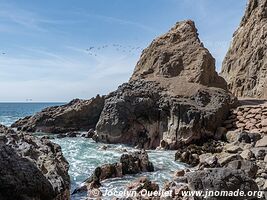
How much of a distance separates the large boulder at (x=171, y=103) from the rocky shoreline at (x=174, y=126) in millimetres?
76

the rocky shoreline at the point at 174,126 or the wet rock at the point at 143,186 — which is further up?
the rocky shoreline at the point at 174,126

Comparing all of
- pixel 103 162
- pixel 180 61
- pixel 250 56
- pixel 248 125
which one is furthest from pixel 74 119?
pixel 250 56

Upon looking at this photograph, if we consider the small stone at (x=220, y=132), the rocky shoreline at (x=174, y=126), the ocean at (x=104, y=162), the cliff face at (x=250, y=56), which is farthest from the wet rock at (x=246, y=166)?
the cliff face at (x=250, y=56)

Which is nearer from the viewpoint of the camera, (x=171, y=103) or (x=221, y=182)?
(x=221, y=182)

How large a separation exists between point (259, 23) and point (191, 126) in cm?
2715

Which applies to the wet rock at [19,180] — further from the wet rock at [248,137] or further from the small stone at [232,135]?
the small stone at [232,135]

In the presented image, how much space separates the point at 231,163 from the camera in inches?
527

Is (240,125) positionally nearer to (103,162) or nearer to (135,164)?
(103,162)

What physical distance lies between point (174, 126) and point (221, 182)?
14559 mm

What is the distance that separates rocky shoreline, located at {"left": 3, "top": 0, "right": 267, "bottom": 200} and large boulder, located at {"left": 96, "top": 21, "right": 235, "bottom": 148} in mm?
76

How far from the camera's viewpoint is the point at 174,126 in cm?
2423

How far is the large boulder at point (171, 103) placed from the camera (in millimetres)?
24312

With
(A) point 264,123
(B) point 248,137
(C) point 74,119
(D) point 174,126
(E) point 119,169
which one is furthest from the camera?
(C) point 74,119

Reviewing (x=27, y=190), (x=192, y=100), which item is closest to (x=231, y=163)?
(x=27, y=190)
